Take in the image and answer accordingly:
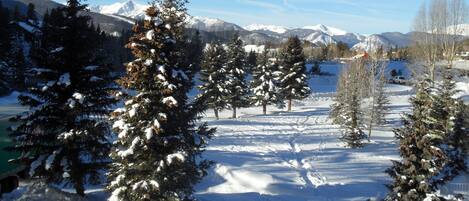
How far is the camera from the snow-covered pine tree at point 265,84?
48.1 meters

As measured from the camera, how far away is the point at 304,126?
1542 inches

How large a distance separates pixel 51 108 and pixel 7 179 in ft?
11.2

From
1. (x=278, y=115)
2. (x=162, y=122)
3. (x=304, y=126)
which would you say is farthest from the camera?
(x=278, y=115)

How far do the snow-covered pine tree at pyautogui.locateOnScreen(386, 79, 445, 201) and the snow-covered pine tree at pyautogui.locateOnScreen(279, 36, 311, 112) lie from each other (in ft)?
116

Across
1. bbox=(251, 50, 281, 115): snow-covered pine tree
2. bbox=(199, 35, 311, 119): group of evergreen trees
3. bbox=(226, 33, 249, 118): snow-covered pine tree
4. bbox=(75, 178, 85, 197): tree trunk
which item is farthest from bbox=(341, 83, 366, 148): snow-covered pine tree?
bbox=(75, 178, 85, 197): tree trunk

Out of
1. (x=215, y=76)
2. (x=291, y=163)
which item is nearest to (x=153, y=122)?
(x=291, y=163)

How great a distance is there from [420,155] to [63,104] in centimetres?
1214

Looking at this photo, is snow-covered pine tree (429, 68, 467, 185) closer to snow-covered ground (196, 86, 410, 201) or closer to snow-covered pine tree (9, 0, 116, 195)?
snow-covered ground (196, 86, 410, 201)

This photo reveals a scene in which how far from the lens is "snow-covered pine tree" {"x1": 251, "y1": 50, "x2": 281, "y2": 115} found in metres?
48.1

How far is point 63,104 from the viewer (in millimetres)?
15570

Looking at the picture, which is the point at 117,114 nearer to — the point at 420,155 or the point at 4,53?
the point at 420,155

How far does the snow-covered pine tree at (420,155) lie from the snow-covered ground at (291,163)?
5.62 metres

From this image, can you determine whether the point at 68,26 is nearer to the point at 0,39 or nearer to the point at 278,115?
the point at 278,115

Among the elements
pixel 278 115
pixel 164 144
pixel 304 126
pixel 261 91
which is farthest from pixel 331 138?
pixel 164 144
